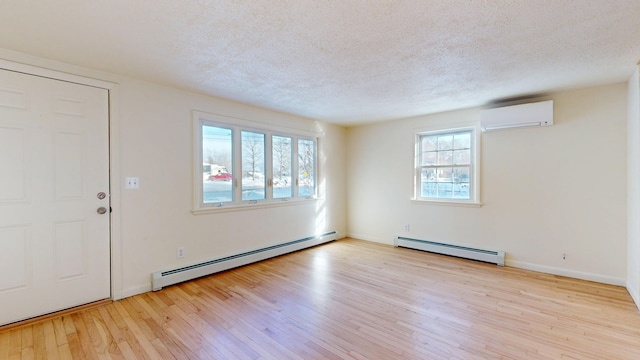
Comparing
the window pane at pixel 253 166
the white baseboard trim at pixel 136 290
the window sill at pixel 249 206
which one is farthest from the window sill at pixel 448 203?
the white baseboard trim at pixel 136 290

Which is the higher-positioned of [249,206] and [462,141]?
[462,141]

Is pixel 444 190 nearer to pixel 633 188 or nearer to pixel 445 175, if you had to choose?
pixel 445 175

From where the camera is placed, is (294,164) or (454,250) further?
(294,164)

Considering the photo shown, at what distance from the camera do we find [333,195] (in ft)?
17.9

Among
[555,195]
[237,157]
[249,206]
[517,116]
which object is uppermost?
[517,116]

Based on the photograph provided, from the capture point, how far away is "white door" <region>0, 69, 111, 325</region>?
2342mm

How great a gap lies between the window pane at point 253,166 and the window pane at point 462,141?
3.00 meters

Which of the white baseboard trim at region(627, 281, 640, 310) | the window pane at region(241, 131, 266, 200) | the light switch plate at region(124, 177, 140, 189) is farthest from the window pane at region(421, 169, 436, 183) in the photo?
the light switch plate at region(124, 177, 140, 189)

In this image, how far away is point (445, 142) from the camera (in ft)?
14.8

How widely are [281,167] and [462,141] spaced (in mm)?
2870

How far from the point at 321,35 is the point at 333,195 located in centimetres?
368

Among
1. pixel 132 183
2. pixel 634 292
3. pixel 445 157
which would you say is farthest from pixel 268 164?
pixel 634 292

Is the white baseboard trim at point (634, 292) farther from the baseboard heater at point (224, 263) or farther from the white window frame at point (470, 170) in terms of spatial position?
the baseboard heater at point (224, 263)

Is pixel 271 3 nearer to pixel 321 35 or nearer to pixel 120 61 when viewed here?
pixel 321 35
